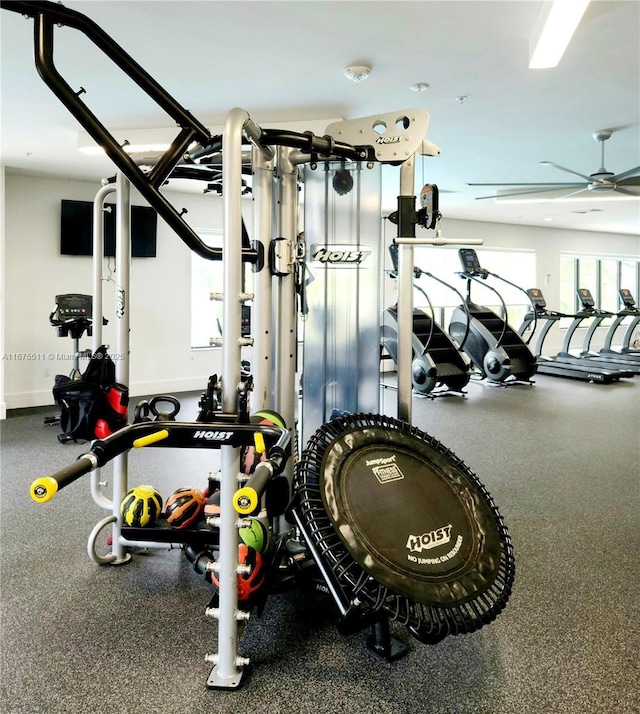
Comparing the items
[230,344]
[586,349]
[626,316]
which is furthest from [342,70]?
[626,316]

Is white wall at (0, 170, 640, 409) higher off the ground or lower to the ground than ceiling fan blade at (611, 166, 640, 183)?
lower

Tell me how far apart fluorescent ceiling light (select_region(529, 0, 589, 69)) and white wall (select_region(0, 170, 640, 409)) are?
4.89 meters

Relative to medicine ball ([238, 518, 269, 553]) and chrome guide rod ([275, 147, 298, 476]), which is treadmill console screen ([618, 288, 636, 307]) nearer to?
chrome guide rod ([275, 147, 298, 476])

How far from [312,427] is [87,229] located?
4.81 metres

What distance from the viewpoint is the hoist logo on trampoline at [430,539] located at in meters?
1.55

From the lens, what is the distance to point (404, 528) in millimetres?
1593

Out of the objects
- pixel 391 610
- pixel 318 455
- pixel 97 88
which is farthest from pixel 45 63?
pixel 97 88

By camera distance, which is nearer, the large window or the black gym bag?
the black gym bag

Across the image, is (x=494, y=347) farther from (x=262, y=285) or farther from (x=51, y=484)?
(x=51, y=484)

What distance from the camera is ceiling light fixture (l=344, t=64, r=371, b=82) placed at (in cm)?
317

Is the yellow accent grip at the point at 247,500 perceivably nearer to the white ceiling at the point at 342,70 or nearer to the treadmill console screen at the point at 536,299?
the white ceiling at the point at 342,70

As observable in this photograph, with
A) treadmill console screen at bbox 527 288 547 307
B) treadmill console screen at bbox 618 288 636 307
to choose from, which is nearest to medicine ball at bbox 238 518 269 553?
treadmill console screen at bbox 527 288 547 307

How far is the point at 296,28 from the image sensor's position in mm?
2748

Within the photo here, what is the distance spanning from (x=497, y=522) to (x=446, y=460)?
0.27 m
